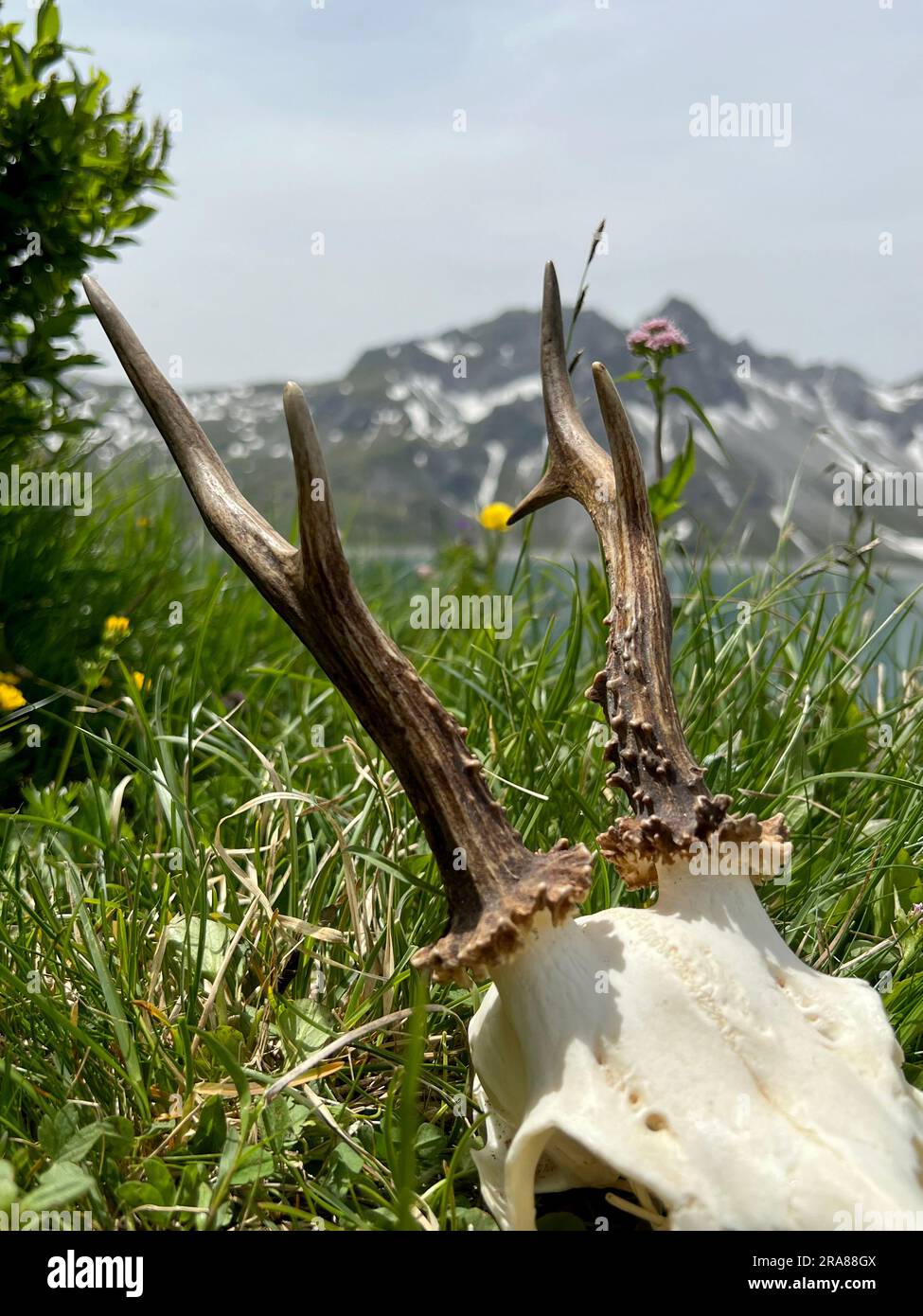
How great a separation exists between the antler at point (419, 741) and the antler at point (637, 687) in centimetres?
19

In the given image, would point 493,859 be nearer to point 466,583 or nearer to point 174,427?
point 174,427

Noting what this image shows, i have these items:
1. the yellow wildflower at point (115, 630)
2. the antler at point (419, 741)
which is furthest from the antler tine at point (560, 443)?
the yellow wildflower at point (115, 630)

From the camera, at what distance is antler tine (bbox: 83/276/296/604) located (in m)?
1.91

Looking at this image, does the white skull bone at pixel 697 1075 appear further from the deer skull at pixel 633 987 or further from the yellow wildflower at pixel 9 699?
the yellow wildflower at pixel 9 699

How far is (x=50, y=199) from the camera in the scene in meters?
3.45

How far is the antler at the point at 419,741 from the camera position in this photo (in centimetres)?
156

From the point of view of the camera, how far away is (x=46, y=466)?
468 cm

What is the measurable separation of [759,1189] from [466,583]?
4.76 m

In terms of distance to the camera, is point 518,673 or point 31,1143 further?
point 518,673

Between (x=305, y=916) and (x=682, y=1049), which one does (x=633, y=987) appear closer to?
(x=682, y=1049)

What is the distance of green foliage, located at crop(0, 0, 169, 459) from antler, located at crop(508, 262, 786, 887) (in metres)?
2.12

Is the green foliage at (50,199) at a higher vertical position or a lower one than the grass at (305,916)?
higher

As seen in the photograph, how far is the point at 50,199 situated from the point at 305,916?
2.73 meters
